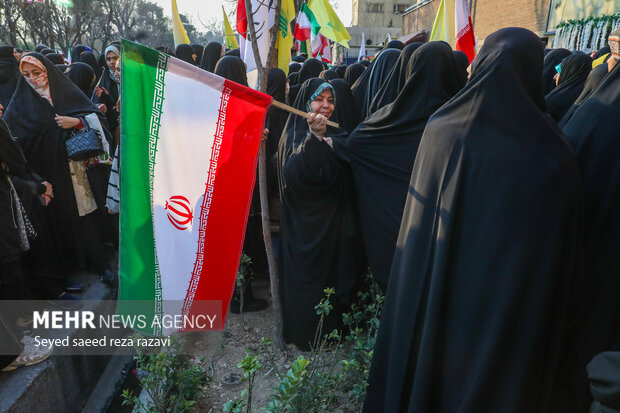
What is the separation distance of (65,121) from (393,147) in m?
2.50

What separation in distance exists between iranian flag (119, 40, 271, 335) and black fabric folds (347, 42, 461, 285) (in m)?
0.92

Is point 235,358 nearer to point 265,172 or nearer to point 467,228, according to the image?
point 265,172

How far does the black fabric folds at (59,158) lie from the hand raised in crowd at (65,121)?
0.06 meters

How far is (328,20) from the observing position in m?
7.14

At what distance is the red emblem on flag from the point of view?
208 cm

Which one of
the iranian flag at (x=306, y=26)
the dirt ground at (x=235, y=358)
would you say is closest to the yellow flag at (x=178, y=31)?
the iranian flag at (x=306, y=26)

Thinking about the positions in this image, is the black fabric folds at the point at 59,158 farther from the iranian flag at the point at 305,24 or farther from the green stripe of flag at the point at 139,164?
the iranian flag at the point at 305,24

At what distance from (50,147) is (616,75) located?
3.71 metres

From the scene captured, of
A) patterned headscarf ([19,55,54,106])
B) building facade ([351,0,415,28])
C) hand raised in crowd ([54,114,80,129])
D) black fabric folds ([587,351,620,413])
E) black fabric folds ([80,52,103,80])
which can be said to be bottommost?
black fabric folds ([587,351,620,413])

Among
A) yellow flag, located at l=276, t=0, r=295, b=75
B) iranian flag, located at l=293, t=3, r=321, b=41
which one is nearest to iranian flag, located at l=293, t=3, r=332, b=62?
iranian flag, located at l=293, t=3, r=321, b=41

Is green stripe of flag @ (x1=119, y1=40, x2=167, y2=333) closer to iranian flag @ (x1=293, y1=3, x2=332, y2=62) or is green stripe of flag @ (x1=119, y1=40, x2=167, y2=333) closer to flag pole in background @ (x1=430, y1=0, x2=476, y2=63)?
flag pole in background @ (x1=430, y1=0, x2=476, y2=63)

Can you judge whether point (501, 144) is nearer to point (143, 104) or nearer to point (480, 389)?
point (480, 389)

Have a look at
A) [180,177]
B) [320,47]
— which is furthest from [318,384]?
[320,47]

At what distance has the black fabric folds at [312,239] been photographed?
2.85m
